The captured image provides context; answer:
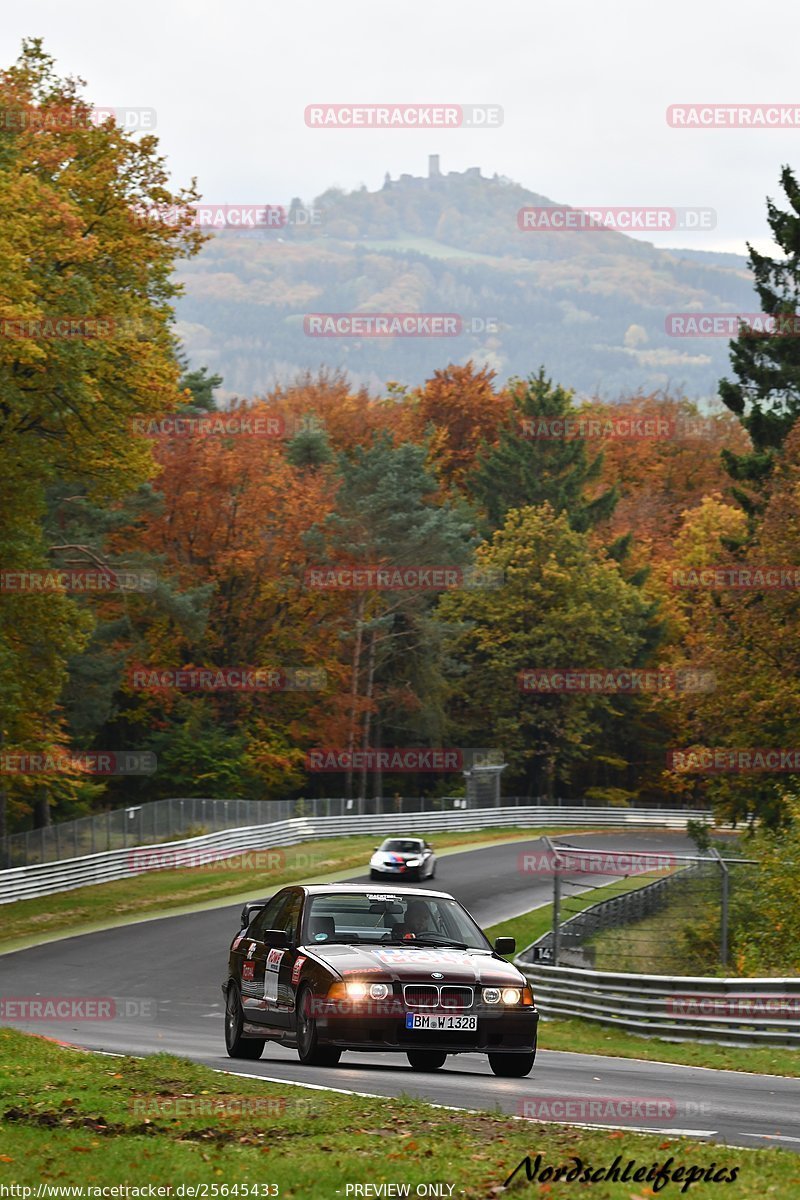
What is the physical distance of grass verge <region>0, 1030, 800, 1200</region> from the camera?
8.17m

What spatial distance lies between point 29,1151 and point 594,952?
1944 centimetres

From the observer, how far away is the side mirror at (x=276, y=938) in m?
14.5

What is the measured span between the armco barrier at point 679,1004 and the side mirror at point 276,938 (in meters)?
7.31

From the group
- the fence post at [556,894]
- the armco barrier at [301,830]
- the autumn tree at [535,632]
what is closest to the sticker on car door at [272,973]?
the fence post at [556,894]

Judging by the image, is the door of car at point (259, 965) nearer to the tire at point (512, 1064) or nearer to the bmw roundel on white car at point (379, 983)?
the bmw roundel on white car at point (379, 983)

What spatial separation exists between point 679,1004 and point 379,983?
32.0ft

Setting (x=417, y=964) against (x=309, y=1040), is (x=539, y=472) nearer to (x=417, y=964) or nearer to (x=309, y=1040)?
(x=309, y=1040)

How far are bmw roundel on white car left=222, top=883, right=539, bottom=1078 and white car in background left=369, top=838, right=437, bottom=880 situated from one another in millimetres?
31617

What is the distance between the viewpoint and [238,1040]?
50.9ft

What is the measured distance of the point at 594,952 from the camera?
27.5m

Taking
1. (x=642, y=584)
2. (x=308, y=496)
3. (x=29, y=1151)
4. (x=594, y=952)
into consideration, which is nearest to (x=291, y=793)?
(x=308, y=496)

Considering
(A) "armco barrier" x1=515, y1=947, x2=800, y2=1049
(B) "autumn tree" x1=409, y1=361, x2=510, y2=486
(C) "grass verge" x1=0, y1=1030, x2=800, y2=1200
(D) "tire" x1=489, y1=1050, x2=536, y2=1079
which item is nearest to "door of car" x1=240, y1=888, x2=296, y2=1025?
(D) "tire" x1=489, y1=1050, x2=536, y2=1079

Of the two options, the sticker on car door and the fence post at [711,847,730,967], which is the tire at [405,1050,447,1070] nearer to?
the sticker on car door

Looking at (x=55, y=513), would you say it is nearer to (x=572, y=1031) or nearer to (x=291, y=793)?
(x=291, y=793)
